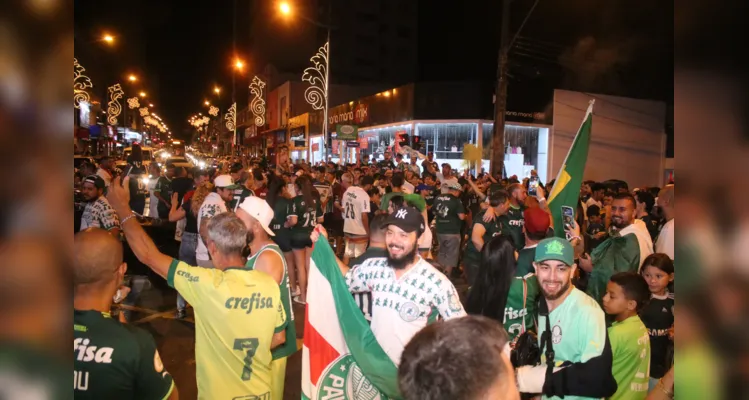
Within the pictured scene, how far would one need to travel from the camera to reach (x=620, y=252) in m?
5.29

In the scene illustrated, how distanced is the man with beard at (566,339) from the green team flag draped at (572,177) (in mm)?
2566

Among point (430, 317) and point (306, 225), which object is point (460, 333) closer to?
point (430, 317)

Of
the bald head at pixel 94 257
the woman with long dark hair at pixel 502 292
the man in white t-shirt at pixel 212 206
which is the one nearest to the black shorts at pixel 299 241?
the man in white t-shirt at pixel 212 206

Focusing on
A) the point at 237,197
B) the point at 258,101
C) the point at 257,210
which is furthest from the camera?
the point at 258,101

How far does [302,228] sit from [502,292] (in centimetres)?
496

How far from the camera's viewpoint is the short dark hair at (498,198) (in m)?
7.71

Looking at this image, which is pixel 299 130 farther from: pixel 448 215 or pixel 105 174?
pixel 448 215

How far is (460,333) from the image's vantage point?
1834mm

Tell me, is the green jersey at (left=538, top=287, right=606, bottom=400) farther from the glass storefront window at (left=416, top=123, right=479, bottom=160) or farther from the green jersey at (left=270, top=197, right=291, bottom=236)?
the glass storefront window at (left=416, top=123, right=479, bottom=160)

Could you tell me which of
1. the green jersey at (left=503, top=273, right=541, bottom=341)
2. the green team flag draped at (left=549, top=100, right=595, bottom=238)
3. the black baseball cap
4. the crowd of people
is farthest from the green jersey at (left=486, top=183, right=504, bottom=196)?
the black baseball cap

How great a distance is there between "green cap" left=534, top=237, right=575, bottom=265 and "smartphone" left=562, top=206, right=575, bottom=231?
8.21ft

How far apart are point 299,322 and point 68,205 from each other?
24.0 ft

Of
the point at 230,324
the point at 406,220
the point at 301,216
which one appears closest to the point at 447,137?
the point at 301,216

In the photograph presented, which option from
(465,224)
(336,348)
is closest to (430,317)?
(336,348)
